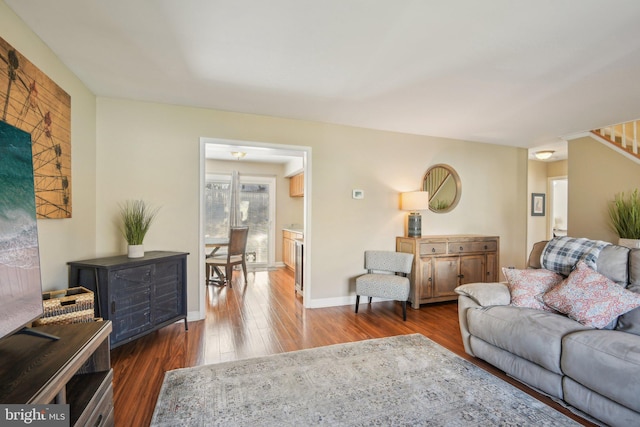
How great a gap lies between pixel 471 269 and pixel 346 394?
2.89m

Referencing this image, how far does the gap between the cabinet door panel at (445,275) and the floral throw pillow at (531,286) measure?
4.53ft

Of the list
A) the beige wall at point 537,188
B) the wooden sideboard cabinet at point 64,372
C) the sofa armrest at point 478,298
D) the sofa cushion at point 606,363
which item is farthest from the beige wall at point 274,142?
the sofa cushion at point 606,363

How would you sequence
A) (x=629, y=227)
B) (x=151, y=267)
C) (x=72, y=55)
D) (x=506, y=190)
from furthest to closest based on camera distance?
(x=506, y=190), (x=629, y=227), (x=151, y=267), (x=72, y=55)

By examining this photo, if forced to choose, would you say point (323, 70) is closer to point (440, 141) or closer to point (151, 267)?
point (151, 267)

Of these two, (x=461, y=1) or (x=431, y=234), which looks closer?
(x=461, y=1)

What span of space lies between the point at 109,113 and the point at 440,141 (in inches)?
165

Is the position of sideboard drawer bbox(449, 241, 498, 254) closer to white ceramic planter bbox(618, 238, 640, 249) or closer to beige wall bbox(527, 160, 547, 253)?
white ceramic planter bbox(618, 238, 640, 249)

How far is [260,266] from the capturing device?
21.4ft

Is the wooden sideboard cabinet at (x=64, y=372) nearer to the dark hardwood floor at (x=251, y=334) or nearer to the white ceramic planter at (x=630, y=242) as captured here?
the dark hardwood floor at (x=251, y=334)

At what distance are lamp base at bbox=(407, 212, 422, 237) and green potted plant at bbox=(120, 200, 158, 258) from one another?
123 inches

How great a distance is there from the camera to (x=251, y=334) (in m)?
2.88

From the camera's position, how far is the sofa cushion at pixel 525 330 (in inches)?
72.4

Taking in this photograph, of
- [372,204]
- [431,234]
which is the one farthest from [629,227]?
[372,204]

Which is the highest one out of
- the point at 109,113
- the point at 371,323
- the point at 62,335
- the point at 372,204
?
the point at 109,113
